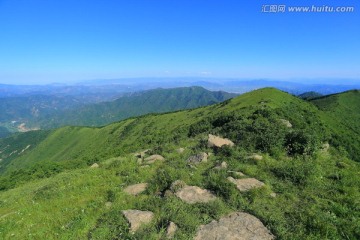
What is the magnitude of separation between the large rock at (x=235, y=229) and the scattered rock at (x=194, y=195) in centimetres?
171

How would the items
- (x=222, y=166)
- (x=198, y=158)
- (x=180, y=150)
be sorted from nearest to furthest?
(x=222, y=166), (x=198, y=158), (x=180, y=150)

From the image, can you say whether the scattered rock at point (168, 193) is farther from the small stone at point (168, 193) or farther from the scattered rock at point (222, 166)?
the scattered rock at point (222, 166)

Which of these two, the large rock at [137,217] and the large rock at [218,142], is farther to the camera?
the large rock at [218,142]

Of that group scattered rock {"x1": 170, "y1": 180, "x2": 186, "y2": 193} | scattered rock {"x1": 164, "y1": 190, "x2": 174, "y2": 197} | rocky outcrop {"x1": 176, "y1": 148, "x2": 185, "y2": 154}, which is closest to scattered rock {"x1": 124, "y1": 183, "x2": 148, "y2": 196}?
scattered rock {"x1": 164, "y1": 190, "x2": 174, "y2": 197}

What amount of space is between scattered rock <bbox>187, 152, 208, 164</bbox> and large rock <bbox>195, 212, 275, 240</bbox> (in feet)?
23.4

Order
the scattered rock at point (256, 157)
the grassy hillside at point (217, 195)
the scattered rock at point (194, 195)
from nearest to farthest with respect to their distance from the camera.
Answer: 1. the grassy hillside at point (217, 195)
2. the scattered rock at point (194, 195)
3. the scattered rock at point (256, 157)

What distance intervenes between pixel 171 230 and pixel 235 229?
238 centimetres

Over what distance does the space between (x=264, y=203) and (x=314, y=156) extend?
7868 millimetres

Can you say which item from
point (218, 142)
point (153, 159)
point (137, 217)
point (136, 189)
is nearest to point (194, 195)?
point (137, 217)

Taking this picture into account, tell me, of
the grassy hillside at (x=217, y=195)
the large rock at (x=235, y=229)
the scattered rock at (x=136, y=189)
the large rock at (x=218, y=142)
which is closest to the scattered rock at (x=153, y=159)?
the grassy hillside at (x=217, y=195)

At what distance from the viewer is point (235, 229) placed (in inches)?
408

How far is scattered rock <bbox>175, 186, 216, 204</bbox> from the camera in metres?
12.6

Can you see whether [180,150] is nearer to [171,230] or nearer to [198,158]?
[198,158]

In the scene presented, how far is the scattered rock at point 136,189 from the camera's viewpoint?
14.3 metres
